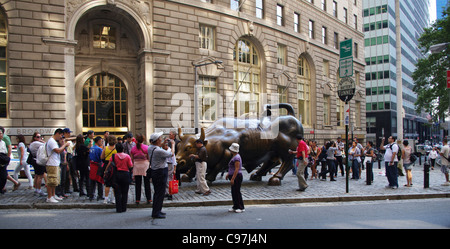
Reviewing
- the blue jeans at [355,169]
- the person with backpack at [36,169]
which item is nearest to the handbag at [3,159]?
the person with backpack at [36,169]

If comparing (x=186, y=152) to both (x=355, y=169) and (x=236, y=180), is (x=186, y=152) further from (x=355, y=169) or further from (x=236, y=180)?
(x=355, y=169)

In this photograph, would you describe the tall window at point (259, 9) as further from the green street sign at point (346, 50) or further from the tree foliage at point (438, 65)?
the green street sign at point (346, 50)

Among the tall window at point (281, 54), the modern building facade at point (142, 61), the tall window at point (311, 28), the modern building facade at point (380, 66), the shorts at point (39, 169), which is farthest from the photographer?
the modern building facade at point (380, 66)

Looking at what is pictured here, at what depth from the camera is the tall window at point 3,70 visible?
740 inches

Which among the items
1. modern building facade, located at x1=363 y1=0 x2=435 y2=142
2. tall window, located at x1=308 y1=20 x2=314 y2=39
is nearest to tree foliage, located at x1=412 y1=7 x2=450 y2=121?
tall window, located at x1=308 y1=20 x2=314 y2=39

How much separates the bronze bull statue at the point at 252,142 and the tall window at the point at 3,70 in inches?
470

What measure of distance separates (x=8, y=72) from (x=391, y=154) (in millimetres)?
19161

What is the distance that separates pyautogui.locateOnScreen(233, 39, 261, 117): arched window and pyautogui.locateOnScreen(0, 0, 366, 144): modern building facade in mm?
83

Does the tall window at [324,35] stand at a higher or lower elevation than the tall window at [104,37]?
higher

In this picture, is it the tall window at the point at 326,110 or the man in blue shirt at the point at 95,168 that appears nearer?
the man in blue shirt at the point at 95,168

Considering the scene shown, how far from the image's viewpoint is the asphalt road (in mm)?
7109

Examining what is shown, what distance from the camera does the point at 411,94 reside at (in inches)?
3120

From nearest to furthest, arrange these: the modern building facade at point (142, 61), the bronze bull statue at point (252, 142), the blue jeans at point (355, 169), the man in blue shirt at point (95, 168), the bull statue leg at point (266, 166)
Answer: the man in blue shirt at point (95, 168), the bronze bull statue at point (252, 142), the bull statue leg at point (266, 166), the blue jeans at point (355, 169), the modern building facade at point (142, 61)

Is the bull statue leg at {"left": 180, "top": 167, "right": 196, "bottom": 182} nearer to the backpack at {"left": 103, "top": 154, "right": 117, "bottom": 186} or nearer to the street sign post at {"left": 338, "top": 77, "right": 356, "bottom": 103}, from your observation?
the backpack at {"left": 103, "top": 154, "right": 117, "bottom": 186}
